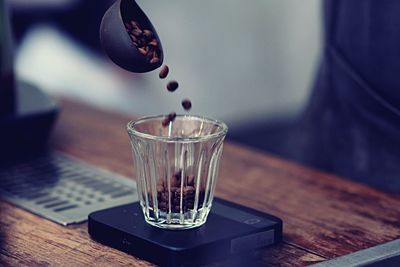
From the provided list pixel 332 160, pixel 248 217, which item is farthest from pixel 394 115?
pixel 248 217

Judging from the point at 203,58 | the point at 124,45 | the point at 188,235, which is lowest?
the point at 203,58

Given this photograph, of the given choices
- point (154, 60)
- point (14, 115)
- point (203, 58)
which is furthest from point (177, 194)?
point (203, 58)

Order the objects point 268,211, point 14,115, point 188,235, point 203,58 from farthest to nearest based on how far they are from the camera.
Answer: point 203,58
point 14,115
point 268,211
point 188,235

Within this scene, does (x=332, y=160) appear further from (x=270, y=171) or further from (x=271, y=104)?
(x=271, y=104)

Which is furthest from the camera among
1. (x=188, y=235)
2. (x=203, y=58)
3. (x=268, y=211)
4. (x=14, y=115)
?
(x=203, y=58)

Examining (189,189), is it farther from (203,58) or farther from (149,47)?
(203,58)

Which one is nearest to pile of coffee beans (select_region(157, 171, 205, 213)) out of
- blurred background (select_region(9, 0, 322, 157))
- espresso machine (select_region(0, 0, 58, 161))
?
espresso machine (select_region(0, 0, 58, 161))

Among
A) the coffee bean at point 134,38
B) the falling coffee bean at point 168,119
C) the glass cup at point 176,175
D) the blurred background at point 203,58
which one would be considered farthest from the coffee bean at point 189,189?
the blurred background at point 203,58

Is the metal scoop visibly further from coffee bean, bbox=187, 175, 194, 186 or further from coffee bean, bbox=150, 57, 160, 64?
coffee bean, bbox=187, 175, 194, 186
